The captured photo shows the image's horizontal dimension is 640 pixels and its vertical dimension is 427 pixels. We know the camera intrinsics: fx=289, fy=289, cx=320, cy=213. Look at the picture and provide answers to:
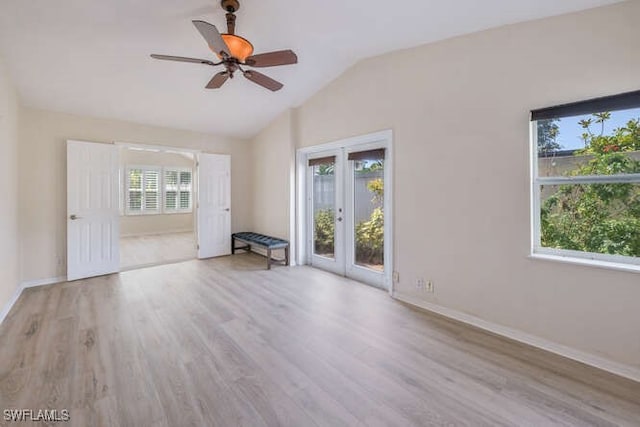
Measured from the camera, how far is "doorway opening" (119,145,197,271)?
8391mm

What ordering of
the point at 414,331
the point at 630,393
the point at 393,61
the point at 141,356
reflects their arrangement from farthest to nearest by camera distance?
the point at 393,61
the point at 414,331
the point at 141,356
the point at 630,393

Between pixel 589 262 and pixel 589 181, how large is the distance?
0.64m

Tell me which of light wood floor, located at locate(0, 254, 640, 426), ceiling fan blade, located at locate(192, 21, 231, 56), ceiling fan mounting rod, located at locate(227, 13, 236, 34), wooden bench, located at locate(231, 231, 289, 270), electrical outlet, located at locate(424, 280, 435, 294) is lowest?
light wood floor, located at locate(0, 254, 640, 426)

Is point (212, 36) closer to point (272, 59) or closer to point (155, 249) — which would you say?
point (272, 59)

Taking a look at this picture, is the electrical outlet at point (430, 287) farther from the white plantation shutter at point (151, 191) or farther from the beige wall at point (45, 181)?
the white plantation shutter at point (151, 191)

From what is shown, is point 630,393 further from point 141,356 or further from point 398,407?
point 141,356

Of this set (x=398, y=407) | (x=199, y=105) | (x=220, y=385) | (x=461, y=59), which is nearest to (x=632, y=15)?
(x=461, y=59)

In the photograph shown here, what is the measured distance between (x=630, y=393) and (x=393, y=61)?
364 cm

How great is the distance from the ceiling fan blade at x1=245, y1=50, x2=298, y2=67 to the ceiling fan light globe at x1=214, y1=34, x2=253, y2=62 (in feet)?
0.18

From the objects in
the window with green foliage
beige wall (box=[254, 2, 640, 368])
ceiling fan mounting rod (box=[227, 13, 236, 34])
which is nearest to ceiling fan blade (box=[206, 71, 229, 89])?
ceiling fan mounting rod (box=[227, 13, 236, 34])

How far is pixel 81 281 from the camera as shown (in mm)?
4258

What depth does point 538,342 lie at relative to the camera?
2494 mm

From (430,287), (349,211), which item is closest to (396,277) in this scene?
(430,287)

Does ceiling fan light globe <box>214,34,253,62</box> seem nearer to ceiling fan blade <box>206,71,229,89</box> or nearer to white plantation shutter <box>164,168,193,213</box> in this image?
ceiling fan blade <box>206,71,229,89</box>
